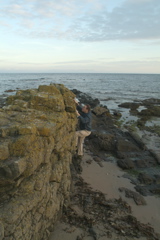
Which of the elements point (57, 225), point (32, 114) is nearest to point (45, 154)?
point (32, 114)

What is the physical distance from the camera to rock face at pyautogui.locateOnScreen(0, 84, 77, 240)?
454 centimetres

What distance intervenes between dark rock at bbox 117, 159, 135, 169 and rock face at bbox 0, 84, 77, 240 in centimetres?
433

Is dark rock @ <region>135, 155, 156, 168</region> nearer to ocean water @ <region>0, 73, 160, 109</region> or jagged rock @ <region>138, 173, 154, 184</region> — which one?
jagged rock @ <region>138, 173, 154, 184</region>

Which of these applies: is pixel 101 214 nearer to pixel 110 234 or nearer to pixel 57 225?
pixel 110 234

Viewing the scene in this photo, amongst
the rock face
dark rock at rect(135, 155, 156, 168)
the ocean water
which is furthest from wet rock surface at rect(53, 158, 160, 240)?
the ocean water

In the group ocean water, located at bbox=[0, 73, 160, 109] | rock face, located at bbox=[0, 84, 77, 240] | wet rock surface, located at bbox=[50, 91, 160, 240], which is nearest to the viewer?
rock face, located at bbox=[0, 84, 77, 240]

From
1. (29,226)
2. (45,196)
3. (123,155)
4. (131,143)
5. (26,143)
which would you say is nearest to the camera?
(29,226)

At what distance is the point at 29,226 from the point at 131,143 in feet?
34.5

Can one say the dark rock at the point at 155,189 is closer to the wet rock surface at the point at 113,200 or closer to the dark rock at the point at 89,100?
the wet rock surface at the point at 113,200

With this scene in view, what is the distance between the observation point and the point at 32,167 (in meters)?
5.12

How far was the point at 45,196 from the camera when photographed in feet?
18.8

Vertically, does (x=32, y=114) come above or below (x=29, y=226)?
above

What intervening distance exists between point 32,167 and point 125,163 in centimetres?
724

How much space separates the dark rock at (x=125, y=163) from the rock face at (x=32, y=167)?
4.33m
